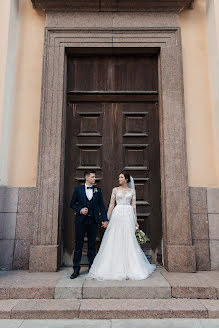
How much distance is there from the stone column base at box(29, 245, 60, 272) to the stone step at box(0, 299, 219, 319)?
1.10 meters

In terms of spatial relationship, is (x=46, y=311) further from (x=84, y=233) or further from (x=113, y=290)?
(x=84, y=233)

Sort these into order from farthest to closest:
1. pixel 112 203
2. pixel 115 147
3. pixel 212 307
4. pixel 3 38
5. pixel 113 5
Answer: pixel 113 5, pixel 115 147, pixel 3 38, pixel 112 203, pixel 212 307

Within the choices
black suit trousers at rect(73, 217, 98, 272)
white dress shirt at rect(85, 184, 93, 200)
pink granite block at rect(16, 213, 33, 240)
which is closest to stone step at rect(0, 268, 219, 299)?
black suit trousers at rect(73, 217, 98, 272)

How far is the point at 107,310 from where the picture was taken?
3.47 meters

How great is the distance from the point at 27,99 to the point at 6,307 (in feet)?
12.9

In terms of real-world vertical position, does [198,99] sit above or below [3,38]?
below

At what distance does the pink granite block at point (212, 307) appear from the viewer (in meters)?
3.44

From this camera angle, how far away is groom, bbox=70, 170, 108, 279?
4613mm

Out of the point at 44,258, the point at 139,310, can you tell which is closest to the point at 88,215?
the point at 44,258

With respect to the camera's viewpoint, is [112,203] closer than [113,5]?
Yes

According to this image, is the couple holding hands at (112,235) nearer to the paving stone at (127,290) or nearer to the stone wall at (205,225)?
the paving stone at (127,290)

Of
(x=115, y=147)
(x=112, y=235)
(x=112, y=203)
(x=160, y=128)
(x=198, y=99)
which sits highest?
(x=198, y=99)

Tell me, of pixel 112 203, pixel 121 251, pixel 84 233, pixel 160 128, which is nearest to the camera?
pixel 121 251

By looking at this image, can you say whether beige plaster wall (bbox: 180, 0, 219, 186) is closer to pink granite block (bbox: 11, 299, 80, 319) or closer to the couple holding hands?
the couple holding hands
